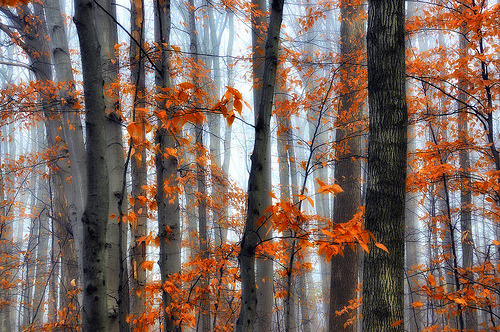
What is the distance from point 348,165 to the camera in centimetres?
667

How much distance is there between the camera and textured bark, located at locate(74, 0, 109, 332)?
1887 mm

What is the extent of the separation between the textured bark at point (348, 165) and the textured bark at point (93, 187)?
4.56 metres

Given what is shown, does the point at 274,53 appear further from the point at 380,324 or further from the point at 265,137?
the point at 380,324

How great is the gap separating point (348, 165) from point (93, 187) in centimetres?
543

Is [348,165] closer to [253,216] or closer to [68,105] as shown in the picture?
[253,216]

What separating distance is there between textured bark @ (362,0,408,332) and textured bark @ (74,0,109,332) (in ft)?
6.80

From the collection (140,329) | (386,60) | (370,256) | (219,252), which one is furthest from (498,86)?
(140,329)

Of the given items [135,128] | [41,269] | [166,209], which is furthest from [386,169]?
[41,269]

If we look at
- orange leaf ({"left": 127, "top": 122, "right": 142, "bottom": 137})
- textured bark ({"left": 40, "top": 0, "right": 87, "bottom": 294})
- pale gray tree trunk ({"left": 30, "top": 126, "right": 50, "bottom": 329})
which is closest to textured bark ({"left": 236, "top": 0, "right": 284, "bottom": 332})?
orange leaf ({"left": 127, "top": 122, "right": 142, "bottom": 137})

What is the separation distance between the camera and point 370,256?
9.77 ft

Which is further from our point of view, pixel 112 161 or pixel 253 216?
pixel 112 161

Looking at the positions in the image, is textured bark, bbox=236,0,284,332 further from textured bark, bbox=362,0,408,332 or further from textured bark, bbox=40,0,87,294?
textured bark, bbox=40,0,87,294

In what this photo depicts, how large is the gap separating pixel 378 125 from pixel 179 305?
284 centimetres

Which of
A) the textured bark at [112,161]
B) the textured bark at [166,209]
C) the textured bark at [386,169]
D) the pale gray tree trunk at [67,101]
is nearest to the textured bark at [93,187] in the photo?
the textured bark at [112,161]
